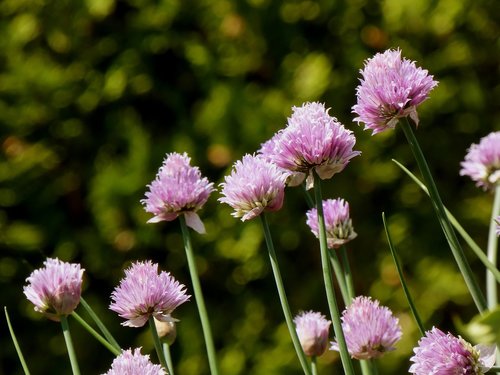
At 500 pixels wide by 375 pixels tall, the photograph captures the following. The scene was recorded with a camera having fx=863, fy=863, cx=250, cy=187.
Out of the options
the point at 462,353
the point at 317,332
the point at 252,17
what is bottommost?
the point at 462,353

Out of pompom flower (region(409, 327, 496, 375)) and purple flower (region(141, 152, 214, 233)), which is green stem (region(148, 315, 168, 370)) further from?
pompom flower (region(409, 327, 496, 375))

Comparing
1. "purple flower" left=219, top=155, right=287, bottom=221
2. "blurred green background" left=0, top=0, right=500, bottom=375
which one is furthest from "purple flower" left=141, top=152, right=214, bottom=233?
A: "blurred green background" left=0, top=0, right=500, bottom=375

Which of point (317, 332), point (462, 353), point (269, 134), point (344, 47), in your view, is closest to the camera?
point (462, 353)

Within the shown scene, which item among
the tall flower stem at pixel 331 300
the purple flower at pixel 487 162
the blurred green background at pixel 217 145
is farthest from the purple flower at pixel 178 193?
the blurred green background at pixel 217 145

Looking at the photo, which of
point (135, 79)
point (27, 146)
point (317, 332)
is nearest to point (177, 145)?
point (135, 79)

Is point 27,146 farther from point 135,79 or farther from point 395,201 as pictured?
point 395,201

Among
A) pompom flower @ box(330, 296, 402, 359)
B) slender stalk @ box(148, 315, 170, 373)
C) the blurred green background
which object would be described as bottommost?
pompom flower @ box(330, 296, 402, 359)
